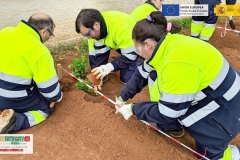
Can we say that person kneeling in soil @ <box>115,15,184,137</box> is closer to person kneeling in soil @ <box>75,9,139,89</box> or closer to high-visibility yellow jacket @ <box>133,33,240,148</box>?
high-visibility yellow jacket @ <box>133,33,240,148</box>

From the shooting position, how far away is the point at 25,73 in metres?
2.75

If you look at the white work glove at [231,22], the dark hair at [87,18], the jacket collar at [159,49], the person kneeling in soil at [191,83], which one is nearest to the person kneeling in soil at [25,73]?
the dark hair at [87,18]

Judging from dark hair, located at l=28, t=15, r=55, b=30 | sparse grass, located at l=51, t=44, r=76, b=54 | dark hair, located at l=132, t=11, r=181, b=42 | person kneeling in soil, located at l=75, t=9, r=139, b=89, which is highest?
dark hair, located at l=132, t=11, r=181, b=42

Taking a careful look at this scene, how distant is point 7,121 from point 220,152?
2.15 metres

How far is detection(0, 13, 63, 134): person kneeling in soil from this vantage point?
106 inches

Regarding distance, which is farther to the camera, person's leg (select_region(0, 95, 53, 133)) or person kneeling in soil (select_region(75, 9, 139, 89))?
person kneeling in soil (select_region(75, 9, 139, 89))

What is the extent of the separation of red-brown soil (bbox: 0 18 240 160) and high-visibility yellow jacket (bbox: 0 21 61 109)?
44 centimetres

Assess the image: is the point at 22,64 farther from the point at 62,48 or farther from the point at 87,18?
the point at 62,48

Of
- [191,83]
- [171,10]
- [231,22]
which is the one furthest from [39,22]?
[231,22]

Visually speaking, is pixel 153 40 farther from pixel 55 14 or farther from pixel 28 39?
pixel 55 14

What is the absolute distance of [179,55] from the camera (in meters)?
2.10

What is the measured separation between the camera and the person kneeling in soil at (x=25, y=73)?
2686 mm

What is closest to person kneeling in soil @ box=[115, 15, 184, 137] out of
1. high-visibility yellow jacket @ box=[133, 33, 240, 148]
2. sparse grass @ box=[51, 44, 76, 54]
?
high-visibility yellow jacket @ box=[133, 33, 240, 148]

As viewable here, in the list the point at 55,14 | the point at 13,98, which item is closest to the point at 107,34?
the point at 13,98
